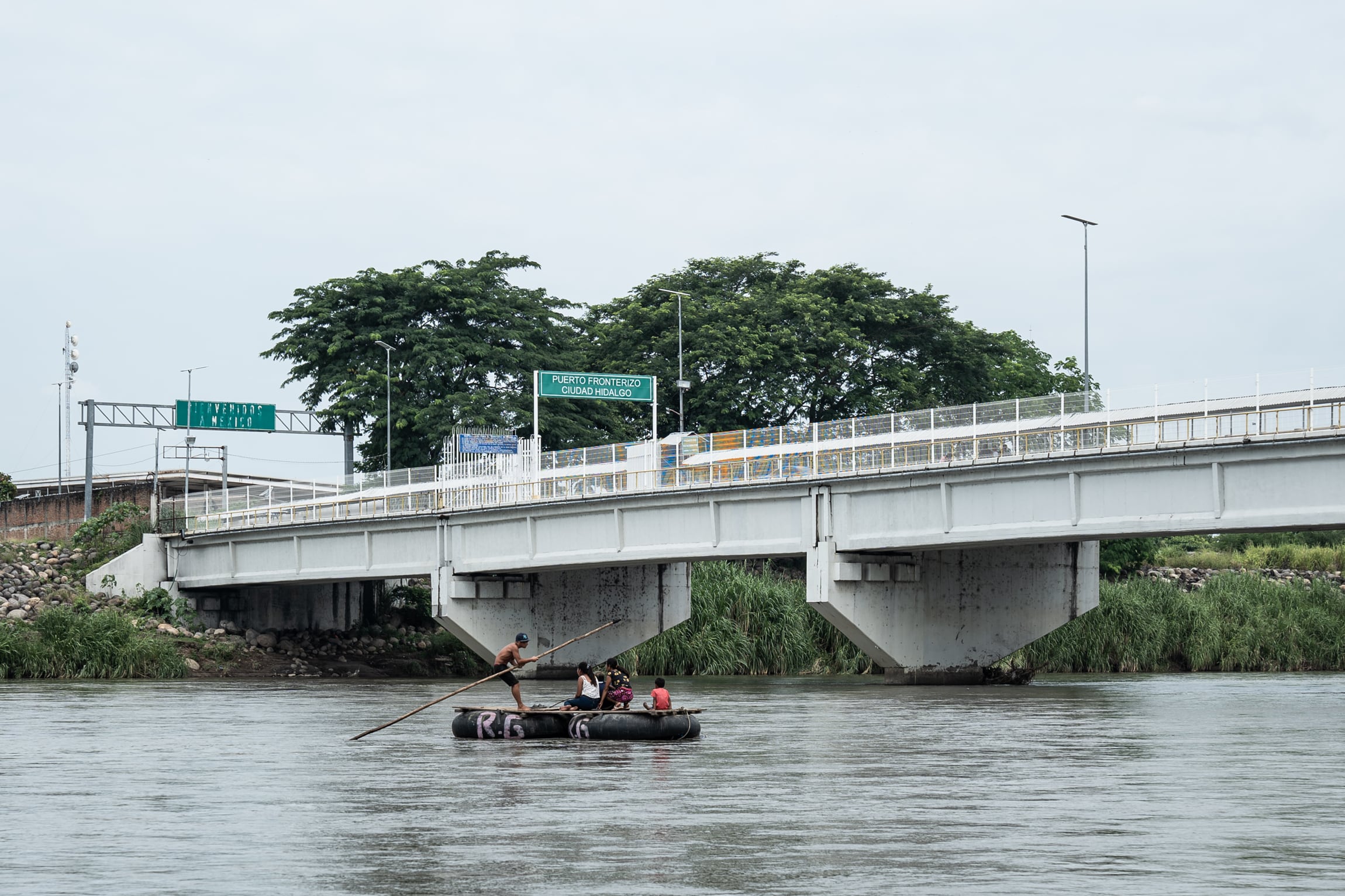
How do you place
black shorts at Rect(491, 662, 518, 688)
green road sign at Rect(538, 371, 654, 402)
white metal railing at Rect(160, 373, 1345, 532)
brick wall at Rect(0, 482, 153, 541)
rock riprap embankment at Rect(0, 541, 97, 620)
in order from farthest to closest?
brick wall at Rect(0, 482, 153, 541)
rock riprap embankment at Rect(0, 541, 97, 620)
green road sign at Rect(538, 371, 654, 402)
white metal railing at Rect(160, 373, 1345, 532)
black shorts at Rect(491, 662, 518, 688)

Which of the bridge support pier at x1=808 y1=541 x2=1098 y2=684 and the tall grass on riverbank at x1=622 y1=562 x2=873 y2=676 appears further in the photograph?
the tall grass on riverbank at x1=622 y1=562 x2=873 y2=676

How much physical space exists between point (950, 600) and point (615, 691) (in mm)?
25639

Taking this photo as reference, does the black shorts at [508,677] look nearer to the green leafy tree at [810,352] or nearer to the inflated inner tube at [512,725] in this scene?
the inflated inner tube at [512,725]

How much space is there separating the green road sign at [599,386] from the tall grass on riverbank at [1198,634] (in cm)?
1725

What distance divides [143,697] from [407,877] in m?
35.7

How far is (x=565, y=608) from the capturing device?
64625 millimetres

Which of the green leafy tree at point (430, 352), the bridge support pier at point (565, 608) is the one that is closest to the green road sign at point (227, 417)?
the green leafy tree at point (430, 352)

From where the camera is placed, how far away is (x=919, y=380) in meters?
87.1

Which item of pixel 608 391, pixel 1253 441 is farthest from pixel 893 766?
pixel 608 391

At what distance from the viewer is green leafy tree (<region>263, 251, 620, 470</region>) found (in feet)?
274

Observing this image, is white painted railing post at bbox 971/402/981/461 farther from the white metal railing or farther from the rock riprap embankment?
the rock riprap embankment

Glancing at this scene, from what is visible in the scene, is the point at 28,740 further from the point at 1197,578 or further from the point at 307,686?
the point at 1197,578

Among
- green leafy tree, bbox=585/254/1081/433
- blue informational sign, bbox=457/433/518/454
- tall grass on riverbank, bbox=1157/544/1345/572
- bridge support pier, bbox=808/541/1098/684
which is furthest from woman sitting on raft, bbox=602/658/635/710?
tall grass on riverbank, bbox=1157/544/1345/572

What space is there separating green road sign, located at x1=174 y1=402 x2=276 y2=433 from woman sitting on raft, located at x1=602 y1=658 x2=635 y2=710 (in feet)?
187
